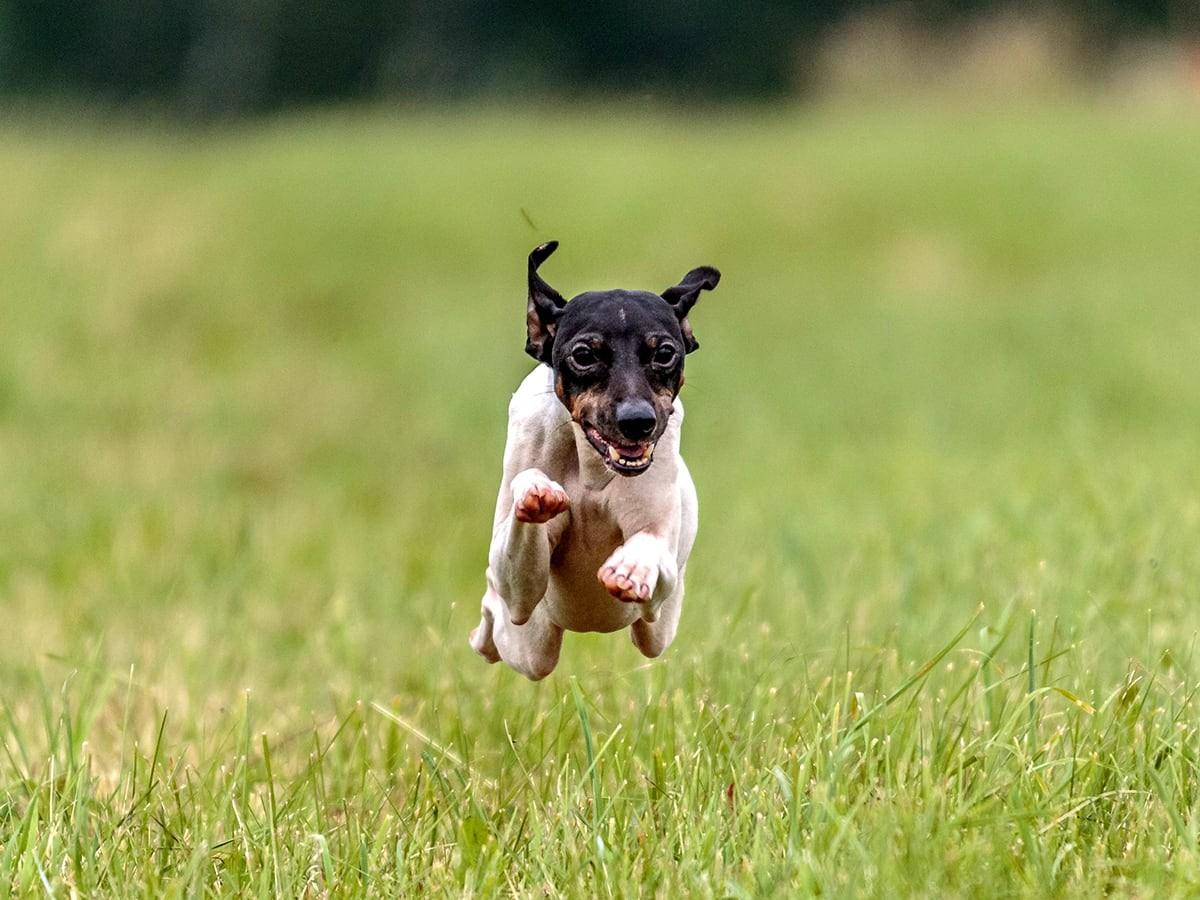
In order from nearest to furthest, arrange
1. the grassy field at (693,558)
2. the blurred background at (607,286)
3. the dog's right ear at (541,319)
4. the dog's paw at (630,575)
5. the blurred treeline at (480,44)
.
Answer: the dog's paw at (630,575), the dog's right ear at (541,319), the grassy field at (693,558), the blurred background at (607,286), the blurred treeline at (480,44)

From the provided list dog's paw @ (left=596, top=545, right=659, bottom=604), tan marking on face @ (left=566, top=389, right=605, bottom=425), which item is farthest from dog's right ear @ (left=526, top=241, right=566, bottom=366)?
dog's paw @ (left=596, top=545, right=659, bottom=604)

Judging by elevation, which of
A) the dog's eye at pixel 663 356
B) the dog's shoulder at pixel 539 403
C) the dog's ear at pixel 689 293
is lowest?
the dog's shoulder at pixel 539 403

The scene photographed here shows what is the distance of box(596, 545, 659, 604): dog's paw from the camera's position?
2.12 meters

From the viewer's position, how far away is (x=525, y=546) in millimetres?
2295

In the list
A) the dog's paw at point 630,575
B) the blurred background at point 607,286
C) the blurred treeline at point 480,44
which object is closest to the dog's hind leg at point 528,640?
the dog's paw at point 630,575

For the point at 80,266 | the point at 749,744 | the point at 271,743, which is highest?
the point at 749,744

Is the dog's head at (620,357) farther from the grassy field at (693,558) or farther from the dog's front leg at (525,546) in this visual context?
the grassy field at (693,558)

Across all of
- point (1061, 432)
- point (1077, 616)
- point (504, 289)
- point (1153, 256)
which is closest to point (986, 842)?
point (1077, 616)

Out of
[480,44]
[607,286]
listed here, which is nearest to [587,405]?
[607,286]

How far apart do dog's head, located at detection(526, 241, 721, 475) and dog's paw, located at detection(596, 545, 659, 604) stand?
0.37ft

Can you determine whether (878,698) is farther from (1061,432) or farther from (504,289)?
(504,289)

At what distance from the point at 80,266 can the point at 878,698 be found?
13.2 m

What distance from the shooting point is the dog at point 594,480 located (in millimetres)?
2199

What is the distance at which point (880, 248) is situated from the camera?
1791cm
